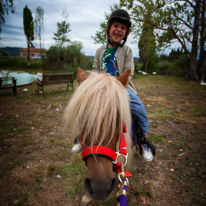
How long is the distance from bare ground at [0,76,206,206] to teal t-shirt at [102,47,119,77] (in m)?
1.50

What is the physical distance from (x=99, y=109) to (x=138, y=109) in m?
1.07

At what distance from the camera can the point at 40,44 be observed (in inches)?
956

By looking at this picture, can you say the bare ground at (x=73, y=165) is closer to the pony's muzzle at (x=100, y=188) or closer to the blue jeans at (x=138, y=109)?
the pony's muzzle at (x=100, y=188)

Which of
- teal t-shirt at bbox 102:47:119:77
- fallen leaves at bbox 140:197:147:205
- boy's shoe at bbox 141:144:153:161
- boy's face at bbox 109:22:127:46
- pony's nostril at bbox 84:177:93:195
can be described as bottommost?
fallen leaves at bbox 140:197:147:205

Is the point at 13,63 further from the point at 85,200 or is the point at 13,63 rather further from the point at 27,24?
the point at 85,200

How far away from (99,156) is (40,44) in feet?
97.7

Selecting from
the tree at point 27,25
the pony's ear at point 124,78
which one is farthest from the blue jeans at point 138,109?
the tree at point 27,25

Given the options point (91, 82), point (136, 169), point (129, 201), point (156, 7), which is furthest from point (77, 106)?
point (156, 7)

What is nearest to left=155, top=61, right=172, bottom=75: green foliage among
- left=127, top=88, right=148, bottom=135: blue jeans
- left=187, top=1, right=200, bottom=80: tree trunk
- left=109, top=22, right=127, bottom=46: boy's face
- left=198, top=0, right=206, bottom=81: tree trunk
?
left=198, top=0, right=206, bottom=81: tree trunk

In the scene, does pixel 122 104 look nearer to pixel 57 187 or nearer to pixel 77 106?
pixel 77 106

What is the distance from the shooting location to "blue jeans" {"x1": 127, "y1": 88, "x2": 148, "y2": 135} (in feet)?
6.74

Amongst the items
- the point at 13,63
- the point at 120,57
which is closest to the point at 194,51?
the point at 120,57

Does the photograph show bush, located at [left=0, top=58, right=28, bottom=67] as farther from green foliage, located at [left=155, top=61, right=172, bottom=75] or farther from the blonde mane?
green foliage, located at [left=155, top=61, right=172, bottom=75]

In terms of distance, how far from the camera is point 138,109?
6.84ft
